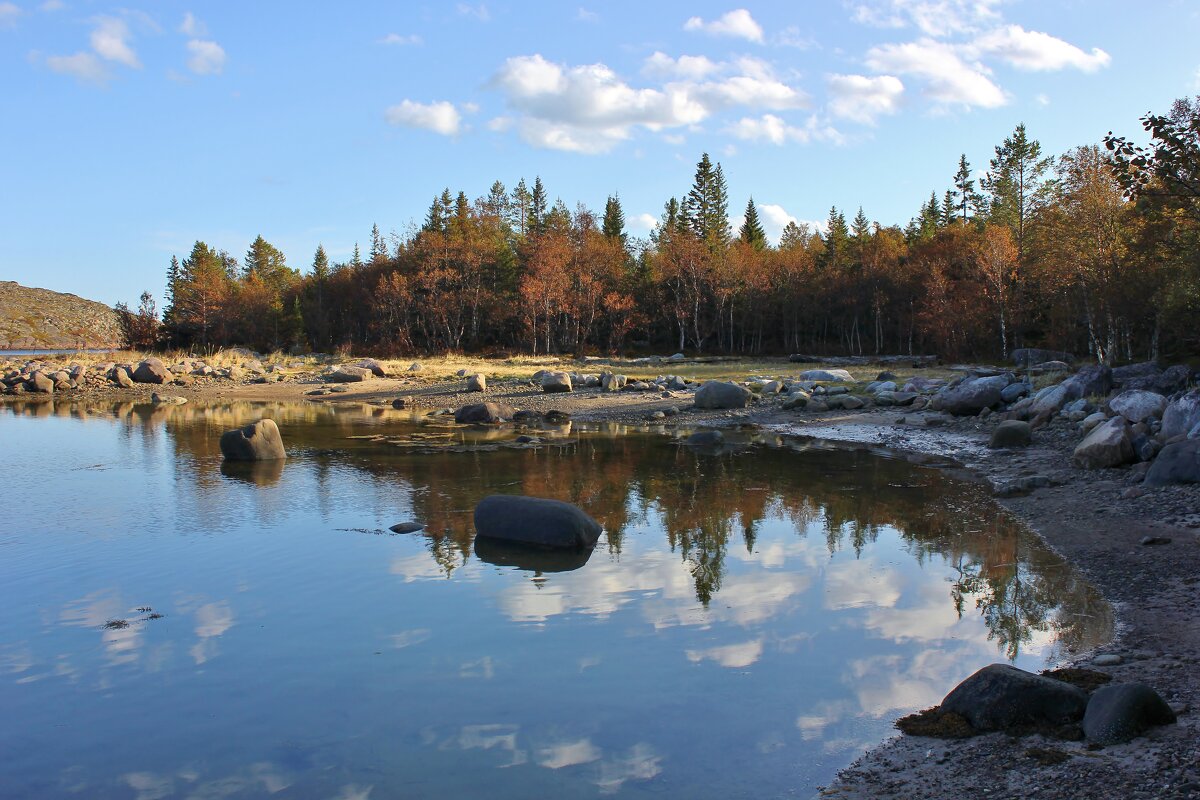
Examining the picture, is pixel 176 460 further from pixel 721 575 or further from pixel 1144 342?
pixel 1144 342

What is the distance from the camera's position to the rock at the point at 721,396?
32.8m

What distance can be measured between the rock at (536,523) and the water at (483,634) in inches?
17.9

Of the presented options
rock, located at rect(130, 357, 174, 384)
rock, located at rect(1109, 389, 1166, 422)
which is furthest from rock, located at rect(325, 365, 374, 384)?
rock, located at rect(1109, 389, 1166, 422)

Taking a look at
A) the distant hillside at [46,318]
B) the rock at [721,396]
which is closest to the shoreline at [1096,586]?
the rock at [721,396]

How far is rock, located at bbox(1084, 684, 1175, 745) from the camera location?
570 cm

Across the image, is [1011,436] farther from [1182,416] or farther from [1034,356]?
[1034,356]

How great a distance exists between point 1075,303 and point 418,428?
105ft

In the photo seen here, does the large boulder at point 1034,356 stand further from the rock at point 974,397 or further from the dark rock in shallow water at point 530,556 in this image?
the dark rock in shallow water at point 530,556

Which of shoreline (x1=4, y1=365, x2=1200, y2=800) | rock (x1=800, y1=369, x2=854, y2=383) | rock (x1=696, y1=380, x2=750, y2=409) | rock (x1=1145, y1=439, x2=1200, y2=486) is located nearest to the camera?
shoreline (x1=4, y1=365, x2=1200, y2=800)

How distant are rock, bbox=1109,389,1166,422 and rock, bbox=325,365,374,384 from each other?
36.7 meters

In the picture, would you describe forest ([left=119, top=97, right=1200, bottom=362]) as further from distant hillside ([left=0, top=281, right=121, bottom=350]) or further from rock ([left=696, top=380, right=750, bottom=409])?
distant hillside ([left=0, top=281, right=121, bottom=350])

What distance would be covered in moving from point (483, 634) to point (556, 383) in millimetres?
30055

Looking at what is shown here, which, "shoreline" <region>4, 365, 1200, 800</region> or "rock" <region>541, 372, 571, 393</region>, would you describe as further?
"rock" <region>541, 372, 571, 393</region>

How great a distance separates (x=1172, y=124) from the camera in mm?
12008
